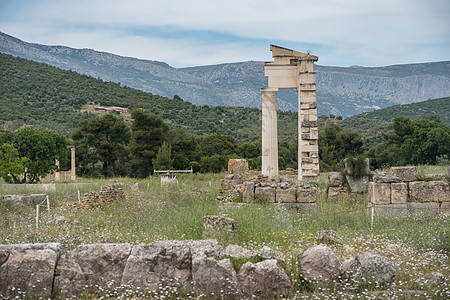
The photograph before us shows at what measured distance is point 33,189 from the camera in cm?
1841

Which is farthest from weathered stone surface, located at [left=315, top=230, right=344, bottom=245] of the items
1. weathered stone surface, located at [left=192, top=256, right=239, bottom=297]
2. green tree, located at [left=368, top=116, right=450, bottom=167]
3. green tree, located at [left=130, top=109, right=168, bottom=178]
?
green tree, located at [left=368, top=116, right=450, bottom=167]

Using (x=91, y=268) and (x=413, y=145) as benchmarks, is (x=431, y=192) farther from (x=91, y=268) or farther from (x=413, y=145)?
(x=413, y=145)

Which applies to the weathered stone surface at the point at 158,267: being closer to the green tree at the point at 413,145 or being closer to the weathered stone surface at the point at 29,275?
the weathered stone surface at the point at 29,275

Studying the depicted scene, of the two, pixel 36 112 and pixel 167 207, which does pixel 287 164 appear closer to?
pixel 167 207

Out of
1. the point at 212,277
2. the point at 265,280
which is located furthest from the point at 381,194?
the point at 212,277

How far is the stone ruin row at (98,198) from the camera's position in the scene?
13.8m

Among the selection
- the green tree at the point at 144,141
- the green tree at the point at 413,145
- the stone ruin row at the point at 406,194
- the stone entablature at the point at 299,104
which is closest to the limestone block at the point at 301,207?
the stone ruin row at the point at 406,194

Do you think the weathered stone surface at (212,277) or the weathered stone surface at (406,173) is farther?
the weathered stone surface at (406,173)

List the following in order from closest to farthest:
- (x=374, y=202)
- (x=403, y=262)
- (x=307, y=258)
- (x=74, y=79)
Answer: (x=307, y=258)
(x=403, y=262)
(x=374, y=202)
(x=74, y=79)

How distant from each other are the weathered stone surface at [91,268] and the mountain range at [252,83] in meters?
151

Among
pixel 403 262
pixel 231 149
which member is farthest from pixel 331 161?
pixel 403 262

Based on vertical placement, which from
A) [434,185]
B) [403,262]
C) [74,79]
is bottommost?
[403,262]

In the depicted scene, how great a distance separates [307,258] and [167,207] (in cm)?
689

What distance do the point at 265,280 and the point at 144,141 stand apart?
3027 cm
